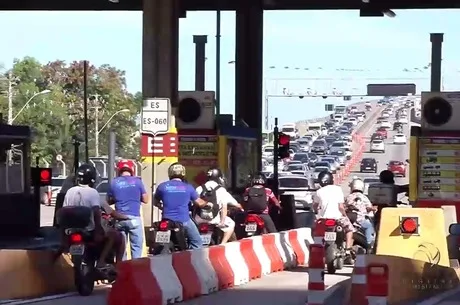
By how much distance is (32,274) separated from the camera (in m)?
15.6

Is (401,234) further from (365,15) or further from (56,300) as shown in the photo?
(365,15)

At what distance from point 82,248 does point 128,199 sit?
210 centimetres

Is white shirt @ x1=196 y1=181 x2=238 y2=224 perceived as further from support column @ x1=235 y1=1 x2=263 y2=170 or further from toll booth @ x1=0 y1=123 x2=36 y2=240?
support column @ x1=235 y1=1 x2=263 y2=170

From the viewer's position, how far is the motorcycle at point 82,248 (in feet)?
48.8

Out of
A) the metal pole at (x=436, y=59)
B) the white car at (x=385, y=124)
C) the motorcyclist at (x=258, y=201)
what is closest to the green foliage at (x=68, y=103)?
the white car at (x=385, y=124)

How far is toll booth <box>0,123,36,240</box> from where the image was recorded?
942 inches

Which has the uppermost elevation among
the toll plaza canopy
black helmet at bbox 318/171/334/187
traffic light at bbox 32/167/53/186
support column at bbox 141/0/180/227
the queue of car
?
the toll plaza canopy

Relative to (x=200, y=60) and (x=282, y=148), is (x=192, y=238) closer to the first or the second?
(x=282, y=148)

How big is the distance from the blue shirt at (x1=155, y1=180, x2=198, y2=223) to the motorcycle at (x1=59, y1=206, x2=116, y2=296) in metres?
2.01

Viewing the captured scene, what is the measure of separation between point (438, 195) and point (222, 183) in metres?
6.76

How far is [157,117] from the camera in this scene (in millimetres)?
24594

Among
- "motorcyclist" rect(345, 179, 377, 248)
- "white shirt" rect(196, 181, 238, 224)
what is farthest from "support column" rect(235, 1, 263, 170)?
"motorcyclist" rect(345, 179, 377, 248)

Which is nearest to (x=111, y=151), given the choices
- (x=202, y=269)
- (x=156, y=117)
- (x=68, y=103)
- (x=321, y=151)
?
(x=156, y=117)

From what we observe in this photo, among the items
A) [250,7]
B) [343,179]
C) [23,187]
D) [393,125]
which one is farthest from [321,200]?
[393,125]
